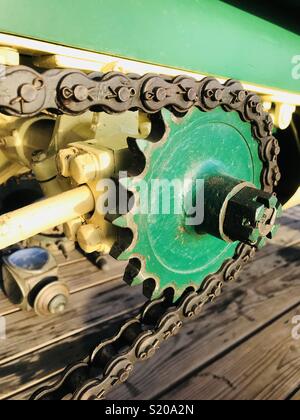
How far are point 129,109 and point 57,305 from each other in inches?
39.4

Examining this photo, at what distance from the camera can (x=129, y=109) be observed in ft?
3.44

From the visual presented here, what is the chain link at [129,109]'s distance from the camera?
0.81m

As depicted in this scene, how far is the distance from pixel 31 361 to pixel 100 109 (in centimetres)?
102

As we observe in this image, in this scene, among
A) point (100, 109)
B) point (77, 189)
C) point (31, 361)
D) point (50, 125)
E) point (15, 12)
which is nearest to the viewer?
point (15, 12)

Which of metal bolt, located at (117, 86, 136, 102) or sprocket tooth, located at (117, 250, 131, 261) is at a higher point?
metal bolt, located at (117, 86, 136, 102)

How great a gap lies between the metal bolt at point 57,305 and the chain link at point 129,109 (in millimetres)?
434

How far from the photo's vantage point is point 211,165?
1.28 m

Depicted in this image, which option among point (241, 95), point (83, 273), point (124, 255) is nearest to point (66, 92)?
point (124, 255)

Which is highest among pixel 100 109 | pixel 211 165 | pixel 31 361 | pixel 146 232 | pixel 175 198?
pixel 100 109

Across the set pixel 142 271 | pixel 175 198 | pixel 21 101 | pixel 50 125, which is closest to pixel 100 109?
pixel 21 101

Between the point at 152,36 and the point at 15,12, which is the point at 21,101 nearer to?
the point at 15,12

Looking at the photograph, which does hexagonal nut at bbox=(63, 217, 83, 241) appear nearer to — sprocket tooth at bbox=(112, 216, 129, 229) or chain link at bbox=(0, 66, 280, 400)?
sprocket tooth at bbox=(112, 216, 129, 229)

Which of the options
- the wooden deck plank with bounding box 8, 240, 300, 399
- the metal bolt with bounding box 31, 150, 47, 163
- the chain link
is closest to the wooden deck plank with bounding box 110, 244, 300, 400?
the wooden deck plank with bounding box 8, 240, 300, 399

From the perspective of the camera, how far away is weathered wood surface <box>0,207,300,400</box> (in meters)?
1.29
